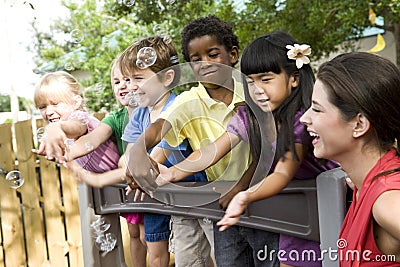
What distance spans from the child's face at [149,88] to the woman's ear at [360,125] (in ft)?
2.10

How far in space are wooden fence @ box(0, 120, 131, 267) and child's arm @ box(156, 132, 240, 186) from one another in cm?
154

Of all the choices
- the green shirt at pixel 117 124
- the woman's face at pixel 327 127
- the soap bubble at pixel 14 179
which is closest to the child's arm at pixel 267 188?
the woman's face at pixel 327 127

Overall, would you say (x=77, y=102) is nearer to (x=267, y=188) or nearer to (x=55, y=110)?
(x=55, y=110)

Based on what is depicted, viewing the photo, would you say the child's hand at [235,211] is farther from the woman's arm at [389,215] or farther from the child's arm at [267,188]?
the woman's arm at [389,215]

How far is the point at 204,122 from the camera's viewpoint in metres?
1.64

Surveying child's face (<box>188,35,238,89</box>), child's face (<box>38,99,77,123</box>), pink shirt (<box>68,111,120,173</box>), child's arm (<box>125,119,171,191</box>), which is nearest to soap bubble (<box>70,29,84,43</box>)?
child's face (<box>38,99,77,123</box>)

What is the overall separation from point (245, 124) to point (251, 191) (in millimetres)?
256

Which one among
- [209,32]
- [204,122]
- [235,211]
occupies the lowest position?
[235,211]

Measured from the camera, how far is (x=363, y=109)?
1.23 metres

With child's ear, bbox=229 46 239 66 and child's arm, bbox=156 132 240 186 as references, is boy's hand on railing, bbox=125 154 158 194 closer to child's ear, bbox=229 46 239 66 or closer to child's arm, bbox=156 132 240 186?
child's arm, bbox=156 132 240 186

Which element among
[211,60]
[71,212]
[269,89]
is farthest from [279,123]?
[71,212]

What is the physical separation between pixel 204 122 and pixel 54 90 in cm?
75

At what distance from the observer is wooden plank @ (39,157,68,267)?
312cm

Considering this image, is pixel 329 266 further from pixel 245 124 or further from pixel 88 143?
pixel 88 143
